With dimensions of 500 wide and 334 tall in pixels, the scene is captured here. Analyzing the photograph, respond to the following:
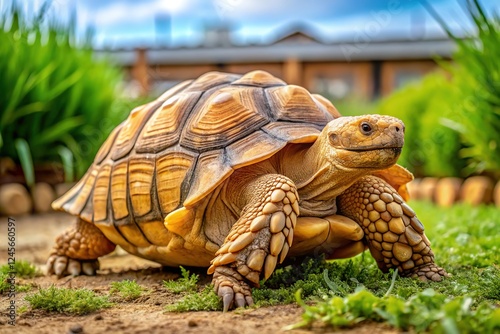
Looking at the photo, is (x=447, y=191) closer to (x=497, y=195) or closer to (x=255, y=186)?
(x=497, y=195)

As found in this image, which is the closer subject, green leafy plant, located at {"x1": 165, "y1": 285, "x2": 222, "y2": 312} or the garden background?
green leafy plant, located at {"x1": 165, "y1": 285, "x2": 222, "y2": 312}

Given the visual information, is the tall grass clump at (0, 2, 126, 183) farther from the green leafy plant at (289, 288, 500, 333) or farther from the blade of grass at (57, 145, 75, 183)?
the green leafy plant at (289, 288, 500, 333)

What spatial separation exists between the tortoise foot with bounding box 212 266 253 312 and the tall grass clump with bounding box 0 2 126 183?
4608 mm

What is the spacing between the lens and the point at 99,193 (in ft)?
11.9

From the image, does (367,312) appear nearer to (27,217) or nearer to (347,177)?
(347,177)

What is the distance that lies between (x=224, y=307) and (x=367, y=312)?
595 millimetres

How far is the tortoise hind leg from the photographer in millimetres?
3824

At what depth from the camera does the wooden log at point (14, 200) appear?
6.94m

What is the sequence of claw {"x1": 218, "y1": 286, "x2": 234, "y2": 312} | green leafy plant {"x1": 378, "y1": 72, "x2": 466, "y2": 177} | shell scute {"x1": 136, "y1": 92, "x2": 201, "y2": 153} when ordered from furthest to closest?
green leafy plant {"x1": 378, "y1": 72, "x2": 466, "y2": 177}, shell scute {"x1": 136, "y1": 92, "x2": 201, "y2": 153}, claw {"x1": 218, "y1": 286, "x2": 234, "y2": 312}

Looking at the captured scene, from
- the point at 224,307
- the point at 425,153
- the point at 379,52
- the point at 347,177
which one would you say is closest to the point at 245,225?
the point at 224,307

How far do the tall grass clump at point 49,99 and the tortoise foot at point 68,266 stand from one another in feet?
10.2

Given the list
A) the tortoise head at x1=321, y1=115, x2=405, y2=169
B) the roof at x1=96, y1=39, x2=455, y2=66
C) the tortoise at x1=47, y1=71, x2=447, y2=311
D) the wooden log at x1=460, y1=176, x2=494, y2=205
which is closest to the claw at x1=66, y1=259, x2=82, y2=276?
the tortoise at x1=47, y1=71, x2=447, y2=311

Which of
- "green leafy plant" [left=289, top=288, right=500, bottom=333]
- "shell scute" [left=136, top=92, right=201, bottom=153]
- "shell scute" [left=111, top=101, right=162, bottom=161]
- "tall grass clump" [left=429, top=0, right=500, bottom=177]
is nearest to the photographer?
"green leafy plant" [left=289, top=288, right=500, bottom=333]

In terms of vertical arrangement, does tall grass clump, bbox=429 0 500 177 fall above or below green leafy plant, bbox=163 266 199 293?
above
